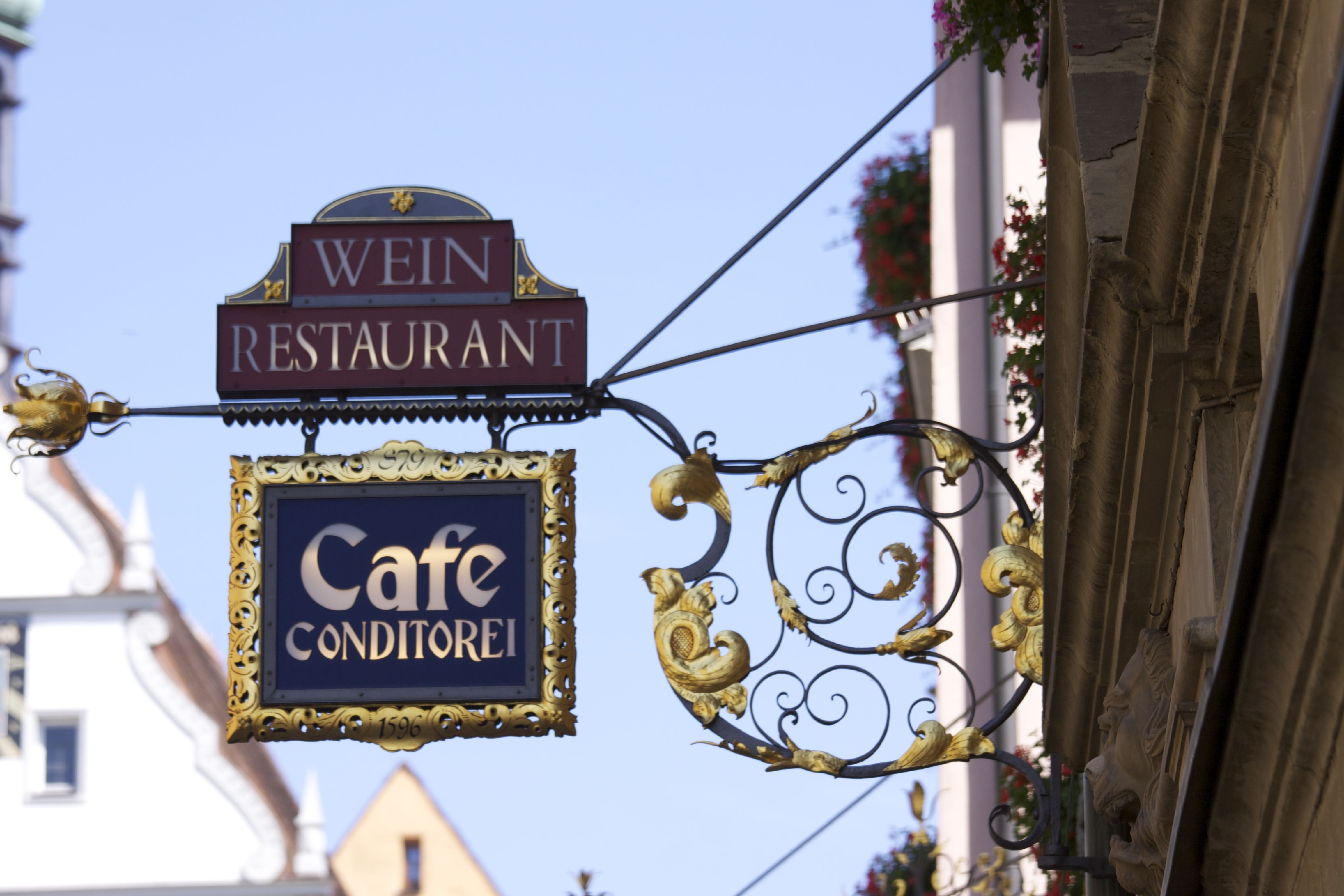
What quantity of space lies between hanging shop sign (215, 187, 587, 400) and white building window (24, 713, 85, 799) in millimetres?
19095

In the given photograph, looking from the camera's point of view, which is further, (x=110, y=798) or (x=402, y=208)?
(x=110, y=798)

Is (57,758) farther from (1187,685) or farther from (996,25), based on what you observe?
(1187,685)

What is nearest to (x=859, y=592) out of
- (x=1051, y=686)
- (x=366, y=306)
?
(x=1051, y=686)

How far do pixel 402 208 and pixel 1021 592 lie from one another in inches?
92.2

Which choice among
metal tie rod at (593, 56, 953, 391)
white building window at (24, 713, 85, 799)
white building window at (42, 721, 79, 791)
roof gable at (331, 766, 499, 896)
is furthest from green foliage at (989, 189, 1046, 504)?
roof gable at (331, 766, 499, 896)

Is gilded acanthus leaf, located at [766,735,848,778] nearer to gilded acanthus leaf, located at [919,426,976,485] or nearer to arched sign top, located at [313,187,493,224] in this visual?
gilded acanthus leaf, located at [919,426,976,485]

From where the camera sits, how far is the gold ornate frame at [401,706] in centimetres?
638

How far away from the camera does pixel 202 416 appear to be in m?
6.76

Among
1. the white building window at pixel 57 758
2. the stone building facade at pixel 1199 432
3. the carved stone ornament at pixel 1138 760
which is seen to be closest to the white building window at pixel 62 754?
the white building window at pixel 57 758

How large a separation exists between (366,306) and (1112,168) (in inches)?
118

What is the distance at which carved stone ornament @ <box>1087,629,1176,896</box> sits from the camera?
4.50m

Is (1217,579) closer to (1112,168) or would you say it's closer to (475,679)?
(1112,168)

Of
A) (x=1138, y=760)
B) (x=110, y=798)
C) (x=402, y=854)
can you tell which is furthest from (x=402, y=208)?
(x=402, y=854)

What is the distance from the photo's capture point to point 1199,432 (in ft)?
14.0
